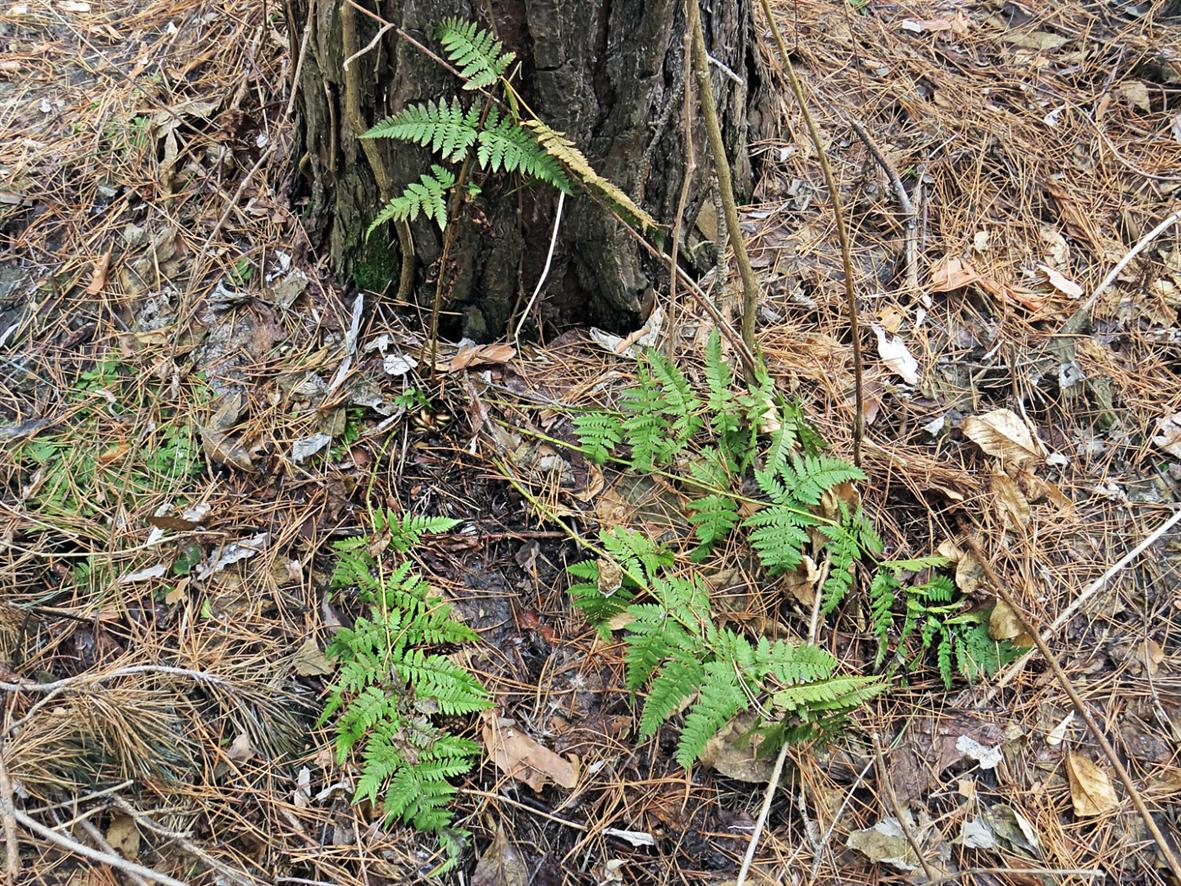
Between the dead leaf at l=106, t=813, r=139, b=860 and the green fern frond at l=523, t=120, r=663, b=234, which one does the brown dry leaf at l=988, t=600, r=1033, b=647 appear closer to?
the green fern frond at l=523, t=120, r=663, b=234

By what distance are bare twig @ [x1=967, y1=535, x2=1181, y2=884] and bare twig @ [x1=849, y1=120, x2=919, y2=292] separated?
89 cm

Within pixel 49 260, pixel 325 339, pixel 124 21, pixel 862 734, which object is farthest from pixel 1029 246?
pixel 124 21

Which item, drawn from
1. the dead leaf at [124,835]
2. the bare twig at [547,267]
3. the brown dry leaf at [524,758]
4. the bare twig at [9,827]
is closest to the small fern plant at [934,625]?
the brown dry leaf at [524,758]

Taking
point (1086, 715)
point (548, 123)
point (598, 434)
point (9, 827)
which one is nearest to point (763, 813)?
point (1086, 715)

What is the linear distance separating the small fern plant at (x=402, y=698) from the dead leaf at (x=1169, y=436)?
204 centimetres

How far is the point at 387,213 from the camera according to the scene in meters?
1.96

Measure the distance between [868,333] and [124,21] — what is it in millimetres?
3023

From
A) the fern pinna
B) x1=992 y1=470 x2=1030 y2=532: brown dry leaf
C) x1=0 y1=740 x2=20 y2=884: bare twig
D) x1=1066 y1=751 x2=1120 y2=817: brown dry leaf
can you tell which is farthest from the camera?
x1=992 y1=470 x2=1030 y2=532: brown dry leaf

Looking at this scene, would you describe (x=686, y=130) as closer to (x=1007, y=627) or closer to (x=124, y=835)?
(x=1007, y=627)

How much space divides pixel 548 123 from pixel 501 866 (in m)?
1.77

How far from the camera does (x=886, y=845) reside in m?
1.93

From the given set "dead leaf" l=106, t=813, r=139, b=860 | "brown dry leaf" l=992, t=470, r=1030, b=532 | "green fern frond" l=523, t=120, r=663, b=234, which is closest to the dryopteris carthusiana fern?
"brown dry leaf" l=992, t=470, r=1030, b=532

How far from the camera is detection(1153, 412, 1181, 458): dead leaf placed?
2430 mm

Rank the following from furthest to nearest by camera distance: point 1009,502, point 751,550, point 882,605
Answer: point 1009,502, point 751,550, point 882,605
